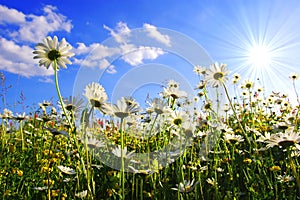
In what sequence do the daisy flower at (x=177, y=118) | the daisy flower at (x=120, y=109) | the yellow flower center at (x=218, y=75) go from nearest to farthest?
the daisy flower at (x=120, y=109) < the daisy flower at (x=177, y=118) < the yellow flower center at (x=218, y=75)

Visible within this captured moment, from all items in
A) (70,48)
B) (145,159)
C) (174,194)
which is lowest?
(174,194)

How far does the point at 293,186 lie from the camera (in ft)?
7.00

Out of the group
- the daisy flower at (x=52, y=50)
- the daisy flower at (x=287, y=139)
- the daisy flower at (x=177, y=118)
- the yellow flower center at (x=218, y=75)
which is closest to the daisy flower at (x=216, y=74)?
the yellow flower center at (x=218, y=75)

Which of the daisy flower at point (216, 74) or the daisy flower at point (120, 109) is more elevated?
the daisy flower at point (216, 74)

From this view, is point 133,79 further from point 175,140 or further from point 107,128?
point 107,128

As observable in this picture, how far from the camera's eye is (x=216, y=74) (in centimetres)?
257

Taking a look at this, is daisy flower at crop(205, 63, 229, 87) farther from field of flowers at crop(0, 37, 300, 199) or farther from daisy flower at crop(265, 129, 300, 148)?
daisy flower at crop(265, 129, 300, 148)

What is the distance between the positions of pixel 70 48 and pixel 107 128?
301 cm

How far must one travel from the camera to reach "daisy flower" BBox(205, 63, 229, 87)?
2557 mm

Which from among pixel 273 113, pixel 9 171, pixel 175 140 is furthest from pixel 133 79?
pixel 273 113

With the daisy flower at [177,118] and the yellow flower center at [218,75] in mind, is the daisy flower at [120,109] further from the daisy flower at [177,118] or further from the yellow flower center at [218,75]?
the yellow flower center at [218,75]

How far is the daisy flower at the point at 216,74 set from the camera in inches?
101

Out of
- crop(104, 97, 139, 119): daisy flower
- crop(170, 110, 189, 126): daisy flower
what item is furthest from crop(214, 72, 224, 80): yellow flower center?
crop(104, 97, 139, 119): daisy flower

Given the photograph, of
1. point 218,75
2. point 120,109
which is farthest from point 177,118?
point 218,75
